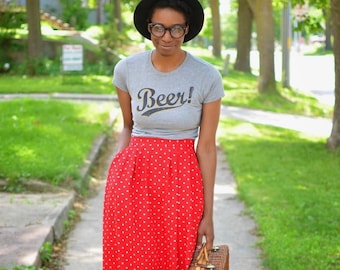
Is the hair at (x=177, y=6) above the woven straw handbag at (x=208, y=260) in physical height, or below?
above

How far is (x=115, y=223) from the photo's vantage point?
14.6ft

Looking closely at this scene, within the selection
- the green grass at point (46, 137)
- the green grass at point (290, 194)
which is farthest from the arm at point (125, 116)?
the green grass at point (46, 137)

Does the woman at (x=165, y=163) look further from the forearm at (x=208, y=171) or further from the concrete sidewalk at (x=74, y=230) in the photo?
the concrete sidewalk at (x=74, y=230)

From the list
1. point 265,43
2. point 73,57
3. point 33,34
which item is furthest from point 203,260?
point 33,34

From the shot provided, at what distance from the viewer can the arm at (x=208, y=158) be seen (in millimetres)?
4496

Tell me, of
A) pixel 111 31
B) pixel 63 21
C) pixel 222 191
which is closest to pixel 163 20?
pixel 222 191

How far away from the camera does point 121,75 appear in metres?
4.62

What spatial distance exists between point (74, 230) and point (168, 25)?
178 inches

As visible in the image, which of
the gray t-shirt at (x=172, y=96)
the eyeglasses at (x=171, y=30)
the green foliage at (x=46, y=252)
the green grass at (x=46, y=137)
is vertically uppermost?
the eyeglasses at (x=171, y=30)

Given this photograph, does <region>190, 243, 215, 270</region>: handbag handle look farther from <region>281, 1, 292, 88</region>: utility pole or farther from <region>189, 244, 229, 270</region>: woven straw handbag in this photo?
<region>281, 1, 292, 88</region>: utility pole

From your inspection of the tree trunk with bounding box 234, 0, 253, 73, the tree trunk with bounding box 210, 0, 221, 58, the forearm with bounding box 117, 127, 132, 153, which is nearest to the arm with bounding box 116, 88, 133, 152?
the forearm with bounding box 117, 127, 132, 153

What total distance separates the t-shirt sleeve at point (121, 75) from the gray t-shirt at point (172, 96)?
0.16 ft

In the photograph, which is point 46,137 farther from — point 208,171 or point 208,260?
point 208,260

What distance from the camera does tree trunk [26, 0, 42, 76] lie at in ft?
95.7
